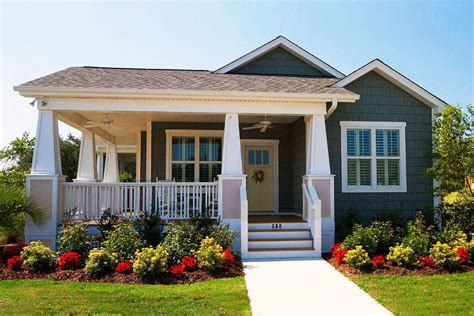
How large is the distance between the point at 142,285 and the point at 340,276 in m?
3.53

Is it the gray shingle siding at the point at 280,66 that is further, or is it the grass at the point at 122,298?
the gray shingle siding at the point at 280,66

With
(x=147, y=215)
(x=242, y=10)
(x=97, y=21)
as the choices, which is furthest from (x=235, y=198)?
(x=97, y=21)

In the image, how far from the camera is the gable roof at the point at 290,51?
1136 centimetres

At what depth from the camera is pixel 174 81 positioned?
958 centimetres

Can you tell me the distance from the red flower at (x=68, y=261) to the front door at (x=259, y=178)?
622 cm

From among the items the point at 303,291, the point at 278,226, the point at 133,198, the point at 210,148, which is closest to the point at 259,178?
the point at 210,148

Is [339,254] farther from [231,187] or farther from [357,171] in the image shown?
[357,171]

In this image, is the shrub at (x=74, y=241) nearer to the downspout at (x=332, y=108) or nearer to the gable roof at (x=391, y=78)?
the downspout at (x=332, y=108)

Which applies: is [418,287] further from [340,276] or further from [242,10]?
[242,10]

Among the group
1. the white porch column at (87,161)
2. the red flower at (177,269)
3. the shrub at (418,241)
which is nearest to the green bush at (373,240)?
the shrub at (418,241)

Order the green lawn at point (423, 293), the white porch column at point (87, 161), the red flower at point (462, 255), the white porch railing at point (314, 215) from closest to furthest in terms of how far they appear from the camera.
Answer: the green lawn at point (423, 293) → the red flower at point (462, 255) → the white porch railing at point (314, 215) → the white porch column at point (87, 161)

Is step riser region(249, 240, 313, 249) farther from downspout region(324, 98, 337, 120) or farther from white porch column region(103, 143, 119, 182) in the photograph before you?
white porch column region(103, 143, 119, 182)

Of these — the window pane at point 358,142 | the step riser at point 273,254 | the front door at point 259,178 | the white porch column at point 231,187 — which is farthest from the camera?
the front door at point 259,178

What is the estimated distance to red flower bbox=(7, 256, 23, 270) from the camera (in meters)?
6.86
